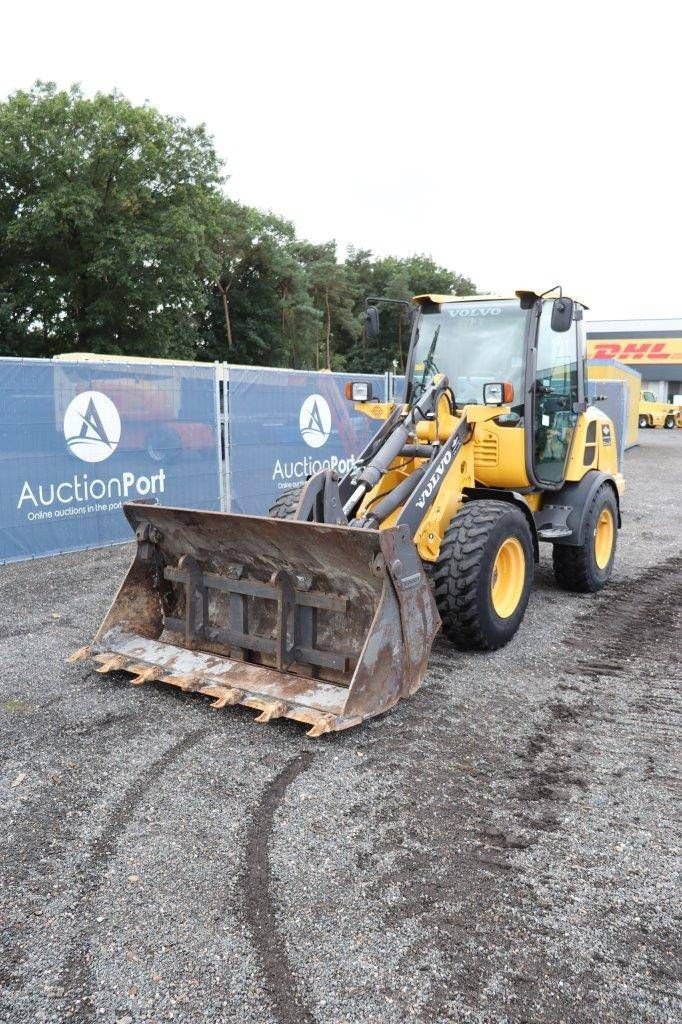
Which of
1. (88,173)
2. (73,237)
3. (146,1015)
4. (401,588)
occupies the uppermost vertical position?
(88,173)

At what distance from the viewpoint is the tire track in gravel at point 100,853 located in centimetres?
241

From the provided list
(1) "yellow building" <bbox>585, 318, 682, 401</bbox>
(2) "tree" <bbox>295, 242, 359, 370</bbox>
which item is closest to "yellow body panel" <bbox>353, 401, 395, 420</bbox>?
(2) "tree" <bbox>295, 242, 359, 370</bbox>

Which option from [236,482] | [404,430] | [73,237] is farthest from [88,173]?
[404,430]

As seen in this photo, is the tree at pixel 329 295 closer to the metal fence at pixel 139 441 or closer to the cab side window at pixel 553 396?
the metal fence at pixel 139 441

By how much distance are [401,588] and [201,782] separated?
1.43 metres

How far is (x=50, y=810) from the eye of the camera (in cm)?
339

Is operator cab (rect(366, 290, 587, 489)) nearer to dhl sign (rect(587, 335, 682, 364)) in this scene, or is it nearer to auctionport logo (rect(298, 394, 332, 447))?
auctionport logo (rect(298, 394, 332, 447))

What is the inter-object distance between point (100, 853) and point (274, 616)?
1.91 meters

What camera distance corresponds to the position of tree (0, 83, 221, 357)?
23.7 meters

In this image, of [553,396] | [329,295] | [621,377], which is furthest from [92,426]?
[329,295]

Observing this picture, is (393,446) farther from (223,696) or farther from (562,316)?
(223,696)

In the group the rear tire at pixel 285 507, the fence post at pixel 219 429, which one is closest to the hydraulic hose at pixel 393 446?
the rear tire at pixel 285 507

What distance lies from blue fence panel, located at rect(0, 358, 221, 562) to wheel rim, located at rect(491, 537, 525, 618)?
5.13 meters

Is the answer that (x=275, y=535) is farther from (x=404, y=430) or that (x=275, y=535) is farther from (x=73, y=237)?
(x=73, y=237)
